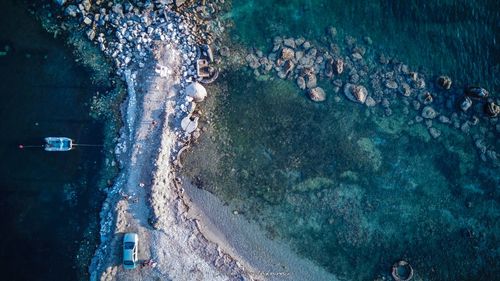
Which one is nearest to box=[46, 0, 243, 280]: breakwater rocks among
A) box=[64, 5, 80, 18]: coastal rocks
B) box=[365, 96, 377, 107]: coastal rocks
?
box=[64, 5, 80, 18]: coastal rocks

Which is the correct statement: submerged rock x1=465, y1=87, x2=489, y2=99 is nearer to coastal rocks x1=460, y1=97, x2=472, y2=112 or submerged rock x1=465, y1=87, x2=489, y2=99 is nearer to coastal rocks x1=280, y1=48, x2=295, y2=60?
coastal rocks x1=460, y1=97, x2=472, y2=112

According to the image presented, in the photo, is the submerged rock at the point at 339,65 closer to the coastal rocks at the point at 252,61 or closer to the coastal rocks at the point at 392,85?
the coastal rocks at the point at 392,85

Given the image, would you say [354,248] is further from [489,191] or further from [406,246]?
[489,191]

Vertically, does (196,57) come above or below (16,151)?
above

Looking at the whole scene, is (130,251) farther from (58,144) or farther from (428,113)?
(428,113)

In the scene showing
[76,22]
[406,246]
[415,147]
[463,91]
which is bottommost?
[406,246]

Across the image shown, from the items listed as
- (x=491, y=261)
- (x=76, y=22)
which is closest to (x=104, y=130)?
(x=76, y=22)
